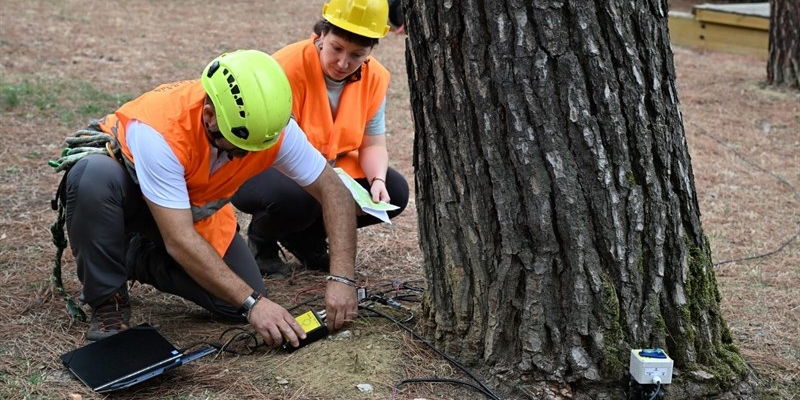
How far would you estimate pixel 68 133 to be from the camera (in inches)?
250

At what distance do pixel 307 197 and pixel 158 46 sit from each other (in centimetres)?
642

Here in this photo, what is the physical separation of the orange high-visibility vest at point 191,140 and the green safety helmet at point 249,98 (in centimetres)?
14

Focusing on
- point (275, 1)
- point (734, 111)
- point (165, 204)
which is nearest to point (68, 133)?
point (165, 204)

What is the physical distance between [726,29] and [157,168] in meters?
→ 9.51

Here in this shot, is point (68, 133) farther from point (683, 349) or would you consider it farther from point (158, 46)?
point (683, 349)

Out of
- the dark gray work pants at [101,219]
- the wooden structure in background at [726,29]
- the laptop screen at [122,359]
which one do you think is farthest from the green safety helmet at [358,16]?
the wooden structure in background at [726,29]

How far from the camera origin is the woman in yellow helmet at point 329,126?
12.0 feet

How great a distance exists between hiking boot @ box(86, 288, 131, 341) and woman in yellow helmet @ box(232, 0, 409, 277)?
79 centimetres

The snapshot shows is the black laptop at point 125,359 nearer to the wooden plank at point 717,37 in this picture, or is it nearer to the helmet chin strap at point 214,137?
the helmet chin strap at point 214,137

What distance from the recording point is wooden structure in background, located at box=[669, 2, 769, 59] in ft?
34.9

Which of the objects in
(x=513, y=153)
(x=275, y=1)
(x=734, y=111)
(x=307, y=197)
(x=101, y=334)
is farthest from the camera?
(x=275, y=1)

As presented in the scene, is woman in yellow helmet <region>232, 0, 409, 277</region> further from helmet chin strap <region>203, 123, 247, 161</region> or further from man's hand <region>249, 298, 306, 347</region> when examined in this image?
man's hand <region>249, 298, 306, 347</region>

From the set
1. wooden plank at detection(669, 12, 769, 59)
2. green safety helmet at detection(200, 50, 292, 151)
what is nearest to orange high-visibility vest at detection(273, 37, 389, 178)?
green safety helmet at detection(200, 50, 292, 151)

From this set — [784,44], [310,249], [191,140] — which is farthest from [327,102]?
[784,44]
